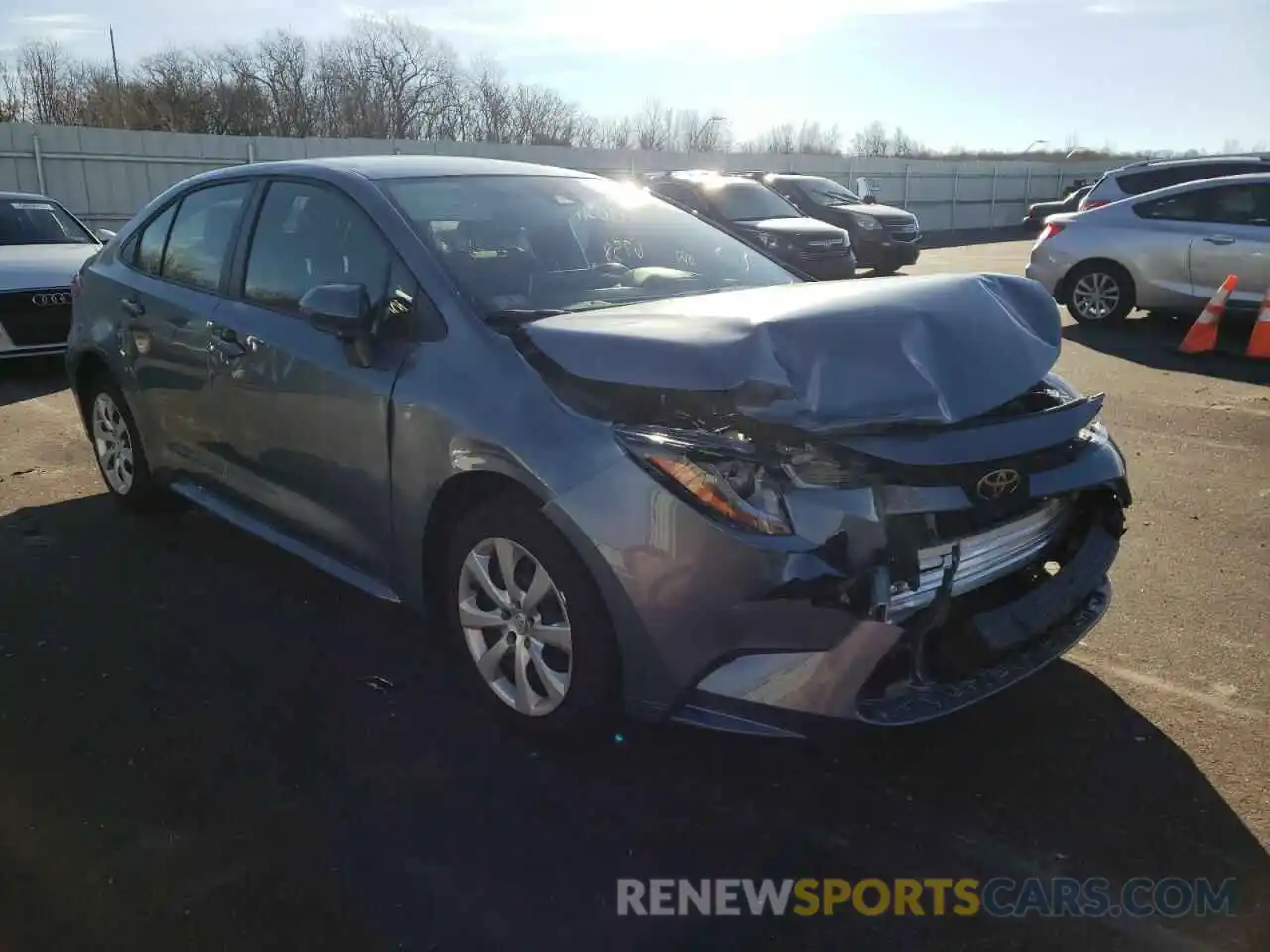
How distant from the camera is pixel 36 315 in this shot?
8.61 m

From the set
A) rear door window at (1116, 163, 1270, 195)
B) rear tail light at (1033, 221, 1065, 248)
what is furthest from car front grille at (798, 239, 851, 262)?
rear door window at (1116, 163, 1270, 195)

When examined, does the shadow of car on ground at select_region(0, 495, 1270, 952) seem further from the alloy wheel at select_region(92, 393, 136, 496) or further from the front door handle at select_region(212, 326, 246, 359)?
the alloy wheel at select_region(92, 393, 136, 496)

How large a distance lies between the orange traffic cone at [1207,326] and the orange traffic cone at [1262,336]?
39 centimetres

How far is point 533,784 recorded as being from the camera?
115 inches

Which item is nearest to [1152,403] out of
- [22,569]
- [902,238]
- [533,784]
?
[533,784]

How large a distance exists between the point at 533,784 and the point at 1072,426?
71.2 inches

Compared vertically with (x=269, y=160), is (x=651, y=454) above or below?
below

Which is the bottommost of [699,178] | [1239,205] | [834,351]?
[834,351]

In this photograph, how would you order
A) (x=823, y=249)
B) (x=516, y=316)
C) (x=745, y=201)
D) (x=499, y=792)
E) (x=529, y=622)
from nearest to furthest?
(x=499, y=792) < (x=529, y=622) < (x=516, y=316) < (x=823, y=249) < (x=745, y=201)

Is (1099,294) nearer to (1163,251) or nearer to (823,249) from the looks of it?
(1163,251)

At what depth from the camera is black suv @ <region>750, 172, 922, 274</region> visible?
17312mm

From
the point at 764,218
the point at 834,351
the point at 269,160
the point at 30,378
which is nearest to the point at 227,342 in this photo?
the point at 834,351

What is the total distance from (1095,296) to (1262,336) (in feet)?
6.92

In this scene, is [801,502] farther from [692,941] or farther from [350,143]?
[350,143]
